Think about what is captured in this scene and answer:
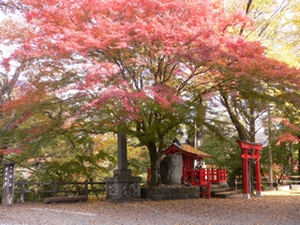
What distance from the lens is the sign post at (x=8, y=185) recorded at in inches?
442

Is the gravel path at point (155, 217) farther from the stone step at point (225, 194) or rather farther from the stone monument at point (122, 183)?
the stone step at point (225, 194)

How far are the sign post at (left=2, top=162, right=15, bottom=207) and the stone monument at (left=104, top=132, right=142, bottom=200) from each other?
3.61 meters

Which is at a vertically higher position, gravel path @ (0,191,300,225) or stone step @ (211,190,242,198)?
gravel path @ (0,191,300,225)

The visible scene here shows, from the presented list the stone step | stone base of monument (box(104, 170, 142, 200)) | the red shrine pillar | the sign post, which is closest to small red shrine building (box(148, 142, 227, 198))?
the stone step

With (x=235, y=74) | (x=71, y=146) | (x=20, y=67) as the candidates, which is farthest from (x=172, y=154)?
(x=20, y=67)

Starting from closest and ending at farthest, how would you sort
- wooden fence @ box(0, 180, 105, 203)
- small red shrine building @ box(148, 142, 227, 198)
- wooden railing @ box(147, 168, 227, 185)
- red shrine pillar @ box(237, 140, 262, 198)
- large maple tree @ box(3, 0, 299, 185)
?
large maple tree @ box(3, 0, 299, 185), wooden fence @ box(0, 180, 105, 203), red shrine pillar @ box(237, 140, 262, 198), small red shrine building @ box(148, 142, 227, 198), wooden railing @ box(147, 168, 227, 185)

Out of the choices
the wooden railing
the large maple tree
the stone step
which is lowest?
the stone step

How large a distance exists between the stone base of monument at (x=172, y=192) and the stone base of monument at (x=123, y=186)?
514mm

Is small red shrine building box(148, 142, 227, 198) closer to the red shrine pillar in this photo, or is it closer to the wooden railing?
the wooden railing

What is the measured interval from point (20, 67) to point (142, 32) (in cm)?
627

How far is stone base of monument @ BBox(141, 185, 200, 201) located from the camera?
12961 mm

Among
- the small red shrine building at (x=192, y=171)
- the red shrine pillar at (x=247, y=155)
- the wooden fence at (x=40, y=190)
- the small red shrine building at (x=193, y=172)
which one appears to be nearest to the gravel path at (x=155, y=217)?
the wooden fence at (x=40, y=190)

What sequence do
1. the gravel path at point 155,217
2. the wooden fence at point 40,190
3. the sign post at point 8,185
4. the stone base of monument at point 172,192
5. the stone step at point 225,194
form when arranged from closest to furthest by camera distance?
1. the gravel path at point 155,217
2. the sign post at point 8,185
3. the wooden fence at point 40,190
4. the stone base of monument at point 172,192
5. the stone step at point 225,194

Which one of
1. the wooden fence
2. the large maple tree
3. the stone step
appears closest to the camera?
the large maple tree
